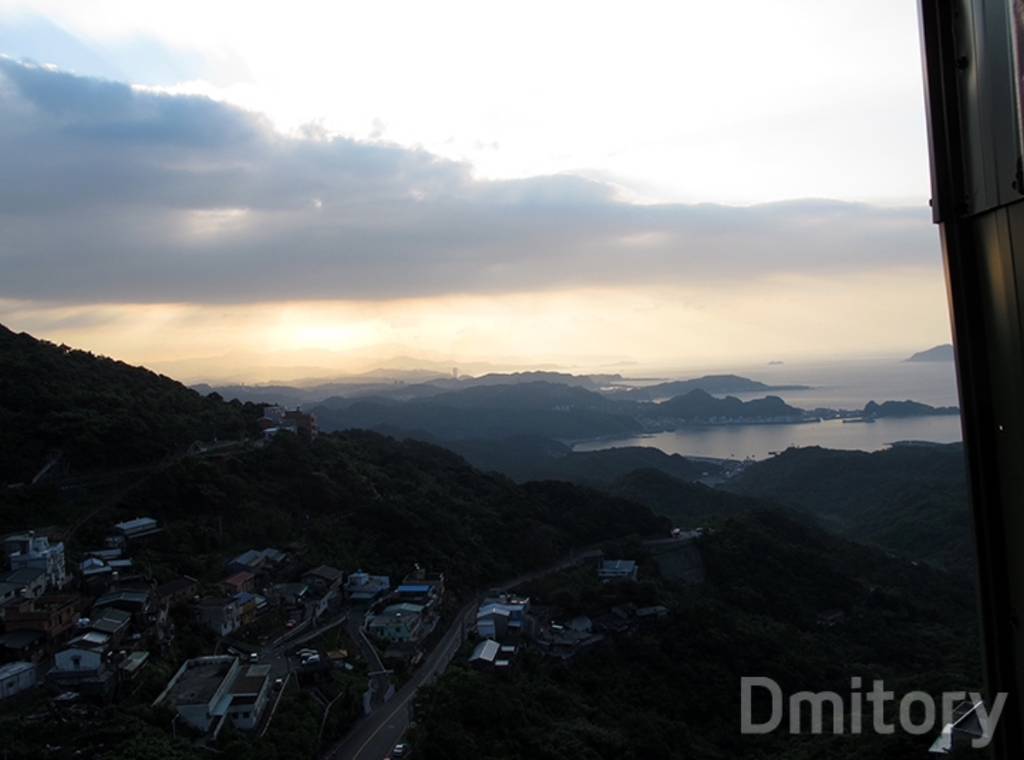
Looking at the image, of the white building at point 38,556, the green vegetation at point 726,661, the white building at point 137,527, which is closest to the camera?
the green vegetation at point 726,661

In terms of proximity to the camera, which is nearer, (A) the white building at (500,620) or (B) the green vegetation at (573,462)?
(A) the white building at (500,620)

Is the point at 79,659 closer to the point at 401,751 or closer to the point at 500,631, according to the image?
the point at 401,751

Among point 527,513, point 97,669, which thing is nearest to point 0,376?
point 97,669

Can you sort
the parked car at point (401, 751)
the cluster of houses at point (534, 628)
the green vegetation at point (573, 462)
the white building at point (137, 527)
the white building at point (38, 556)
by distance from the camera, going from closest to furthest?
the parked car at point (401, 751) → the white building at point (38, 556) → the cluster of houses at point (534, 628) → the white building at point (137, 527) → the green vegetation at point (573, 462)

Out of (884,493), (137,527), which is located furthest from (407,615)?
(884,493)

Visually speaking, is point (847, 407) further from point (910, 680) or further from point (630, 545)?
point (910, 680)

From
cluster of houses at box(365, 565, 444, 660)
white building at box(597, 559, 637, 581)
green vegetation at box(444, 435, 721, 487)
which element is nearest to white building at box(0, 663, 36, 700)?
cluster of houses at box(365, 565, 444, 660)

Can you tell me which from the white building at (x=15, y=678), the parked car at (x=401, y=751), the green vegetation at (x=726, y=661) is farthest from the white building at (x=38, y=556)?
the parked car at (x=401, y=751)

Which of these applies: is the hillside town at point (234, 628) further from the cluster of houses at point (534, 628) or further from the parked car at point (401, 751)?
the parked car at point (401, 751)
